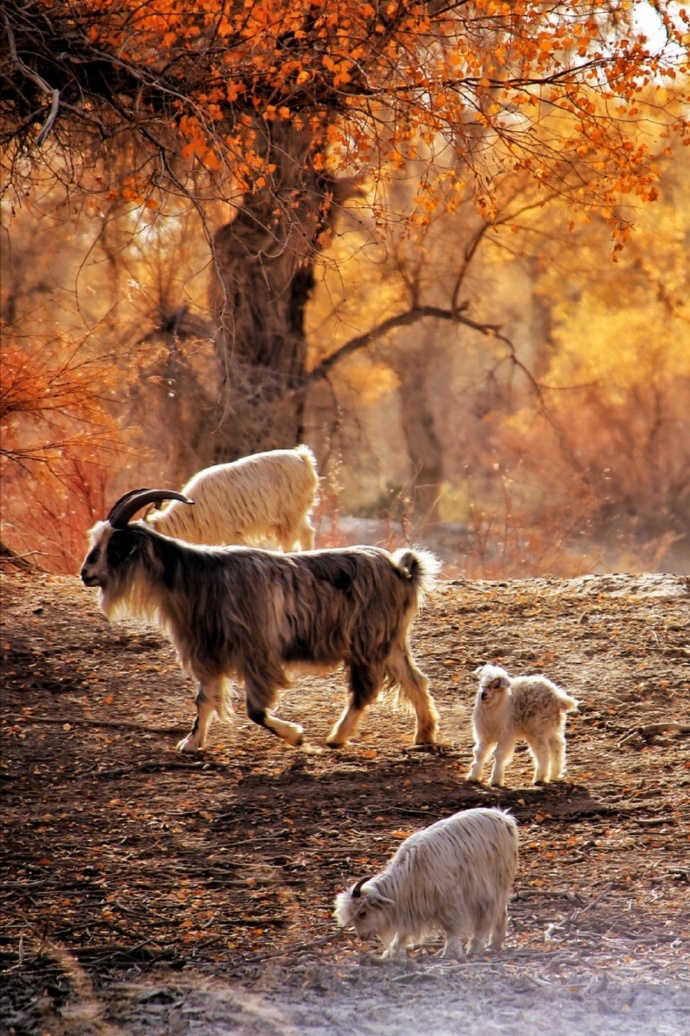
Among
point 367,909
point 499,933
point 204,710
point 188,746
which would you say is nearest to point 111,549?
point 204,710

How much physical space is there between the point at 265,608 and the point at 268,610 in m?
0.02

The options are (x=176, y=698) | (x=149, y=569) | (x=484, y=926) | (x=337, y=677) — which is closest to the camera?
(x=484, y=926)

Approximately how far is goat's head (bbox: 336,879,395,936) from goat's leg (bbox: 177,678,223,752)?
2535 millimetres

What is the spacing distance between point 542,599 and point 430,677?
158 cm

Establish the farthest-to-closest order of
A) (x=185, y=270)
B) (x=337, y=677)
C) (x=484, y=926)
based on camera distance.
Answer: (x=185, y=270) < (x=337, y=677) < (x=484, y=926)

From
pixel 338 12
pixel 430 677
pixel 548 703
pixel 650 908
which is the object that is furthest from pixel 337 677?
pixel 338 12

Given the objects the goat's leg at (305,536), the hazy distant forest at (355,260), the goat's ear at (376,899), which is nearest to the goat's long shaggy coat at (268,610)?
the hazy distant forest at (355,260)

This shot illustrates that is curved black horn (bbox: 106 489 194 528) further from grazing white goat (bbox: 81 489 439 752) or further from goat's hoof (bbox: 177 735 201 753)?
goat's hoof (bbox: 177 735 201 753)

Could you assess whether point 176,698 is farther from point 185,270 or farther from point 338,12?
point 185,270

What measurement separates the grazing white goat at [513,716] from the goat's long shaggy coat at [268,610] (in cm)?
74

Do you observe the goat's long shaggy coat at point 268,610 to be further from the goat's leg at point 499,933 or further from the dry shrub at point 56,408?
the goat's leg at point 499,933

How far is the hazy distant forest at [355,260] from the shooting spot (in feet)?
19.5

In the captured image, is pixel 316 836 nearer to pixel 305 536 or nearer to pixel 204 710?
pixel 204 710

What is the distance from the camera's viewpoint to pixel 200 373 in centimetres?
1741
